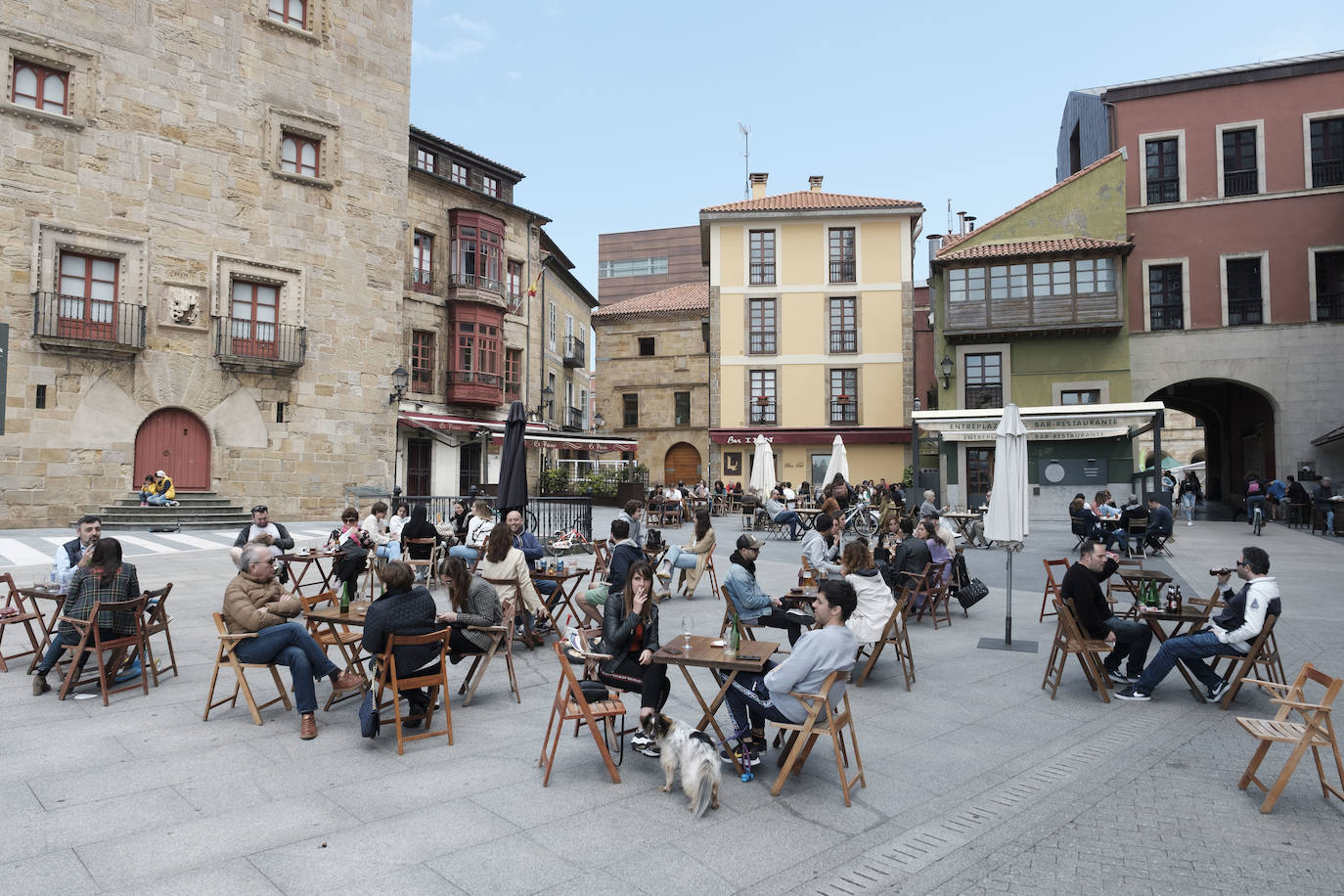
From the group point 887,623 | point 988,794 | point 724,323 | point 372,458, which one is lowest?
point 988,794

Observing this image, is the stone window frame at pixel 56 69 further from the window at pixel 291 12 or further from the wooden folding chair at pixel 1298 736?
the wooden folding chair at pixel 1298 736

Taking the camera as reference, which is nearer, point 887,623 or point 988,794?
point 988,794

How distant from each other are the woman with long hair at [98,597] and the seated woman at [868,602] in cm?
587

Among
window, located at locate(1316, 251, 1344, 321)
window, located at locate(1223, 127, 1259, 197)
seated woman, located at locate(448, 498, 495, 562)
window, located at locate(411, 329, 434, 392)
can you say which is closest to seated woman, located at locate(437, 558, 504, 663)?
seated woman, located at locate(448, 498, 495, 562)

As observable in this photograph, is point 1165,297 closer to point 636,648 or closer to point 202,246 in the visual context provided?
point 636,648

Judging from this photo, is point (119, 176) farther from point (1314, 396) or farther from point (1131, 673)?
point (1314, 396)

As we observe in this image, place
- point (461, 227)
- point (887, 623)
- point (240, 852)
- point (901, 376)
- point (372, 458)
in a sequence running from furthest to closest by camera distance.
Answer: point (901, 376), point (461, 227), point (372, 458), point (887, 623), point (240, 852)

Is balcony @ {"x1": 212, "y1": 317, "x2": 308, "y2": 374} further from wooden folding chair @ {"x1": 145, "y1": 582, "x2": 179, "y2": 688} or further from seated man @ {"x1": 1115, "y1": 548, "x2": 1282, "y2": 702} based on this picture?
seated man @ {"x1": 1115, "y1": 548, "x2": 1282, "y2": 702}

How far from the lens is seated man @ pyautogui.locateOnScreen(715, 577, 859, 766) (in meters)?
4.67

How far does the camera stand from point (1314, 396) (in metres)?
24.6

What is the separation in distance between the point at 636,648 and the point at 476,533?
19.7 feet

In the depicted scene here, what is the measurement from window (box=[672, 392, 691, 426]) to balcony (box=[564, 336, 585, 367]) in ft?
17.8

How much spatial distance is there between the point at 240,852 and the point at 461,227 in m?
28.2

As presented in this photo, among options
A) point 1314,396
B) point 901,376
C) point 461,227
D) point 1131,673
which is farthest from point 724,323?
point 1131,673
